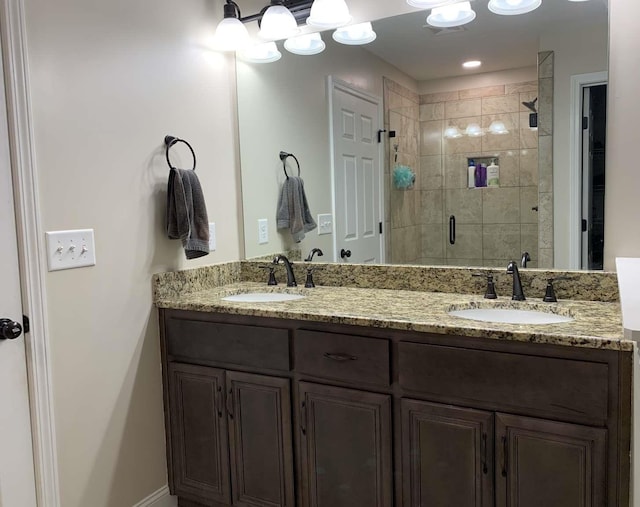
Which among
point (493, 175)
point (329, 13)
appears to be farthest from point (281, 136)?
point (493, 175)

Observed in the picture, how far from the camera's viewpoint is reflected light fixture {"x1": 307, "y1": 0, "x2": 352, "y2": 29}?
211 centimetres

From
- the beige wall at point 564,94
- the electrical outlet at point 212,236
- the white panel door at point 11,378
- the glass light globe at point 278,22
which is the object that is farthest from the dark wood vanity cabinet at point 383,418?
the glass light globe at point 278,22

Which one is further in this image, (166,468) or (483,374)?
(166,468)

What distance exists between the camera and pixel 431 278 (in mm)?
2109

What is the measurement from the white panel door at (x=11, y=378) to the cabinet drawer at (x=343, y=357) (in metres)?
0.85

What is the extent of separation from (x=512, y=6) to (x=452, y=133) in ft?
1.58

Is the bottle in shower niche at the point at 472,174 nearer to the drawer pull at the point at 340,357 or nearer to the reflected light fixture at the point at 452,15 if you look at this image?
the reflected light fixture at the point at 452,15

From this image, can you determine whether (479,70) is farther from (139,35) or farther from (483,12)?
(139,35)

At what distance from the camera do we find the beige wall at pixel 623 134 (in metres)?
1.71

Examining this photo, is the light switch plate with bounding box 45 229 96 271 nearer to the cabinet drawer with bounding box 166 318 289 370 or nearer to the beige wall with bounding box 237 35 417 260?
the cabinet drawer with bounding box 166 318 289 370

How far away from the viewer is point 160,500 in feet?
Answer: 6.90

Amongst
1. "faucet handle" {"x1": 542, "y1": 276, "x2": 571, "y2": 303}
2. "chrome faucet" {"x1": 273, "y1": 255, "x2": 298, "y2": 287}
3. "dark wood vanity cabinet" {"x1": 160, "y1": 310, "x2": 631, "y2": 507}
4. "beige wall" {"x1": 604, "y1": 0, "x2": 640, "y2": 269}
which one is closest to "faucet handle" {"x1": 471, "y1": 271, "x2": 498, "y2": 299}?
"faucet handle" {"x1": 542, "y1": 276, "x2": 571, "y2": 303}

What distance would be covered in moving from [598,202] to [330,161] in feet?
3.63

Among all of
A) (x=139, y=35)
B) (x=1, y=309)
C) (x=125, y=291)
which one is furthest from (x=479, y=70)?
(x=1, y=309)
